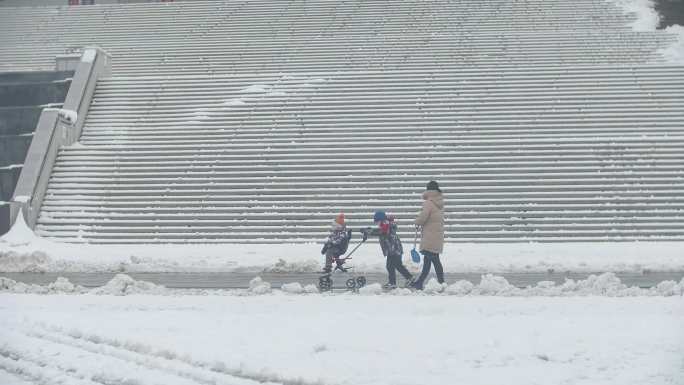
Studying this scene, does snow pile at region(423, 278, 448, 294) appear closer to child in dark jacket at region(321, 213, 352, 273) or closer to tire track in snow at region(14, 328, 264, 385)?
child in dark jacket at region(321, 213, 352, 273)

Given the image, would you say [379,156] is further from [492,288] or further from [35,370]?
[35,370]

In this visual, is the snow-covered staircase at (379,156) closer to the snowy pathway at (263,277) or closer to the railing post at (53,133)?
the railing post at (53,133)

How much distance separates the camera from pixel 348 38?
2806 cm

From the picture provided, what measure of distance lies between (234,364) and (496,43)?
Answer: 20819mm

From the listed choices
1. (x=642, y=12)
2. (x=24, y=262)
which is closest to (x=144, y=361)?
(x=24, y=262)

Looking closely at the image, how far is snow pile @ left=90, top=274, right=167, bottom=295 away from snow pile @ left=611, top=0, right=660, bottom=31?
20.1 m

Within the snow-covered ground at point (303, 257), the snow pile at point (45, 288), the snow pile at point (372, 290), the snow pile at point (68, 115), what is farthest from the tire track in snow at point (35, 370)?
the snow pile at point (68, 115)

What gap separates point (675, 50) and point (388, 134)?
9.44 meters

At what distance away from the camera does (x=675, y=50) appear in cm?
2492

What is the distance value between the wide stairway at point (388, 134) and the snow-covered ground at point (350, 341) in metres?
8.05

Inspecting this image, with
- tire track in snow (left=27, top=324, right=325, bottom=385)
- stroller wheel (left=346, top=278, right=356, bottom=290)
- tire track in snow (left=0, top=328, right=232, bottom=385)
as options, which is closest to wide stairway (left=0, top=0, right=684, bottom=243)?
stroller wheel (left=346, top=278, right=356, bottom=290)

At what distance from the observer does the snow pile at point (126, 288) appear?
11500 mm

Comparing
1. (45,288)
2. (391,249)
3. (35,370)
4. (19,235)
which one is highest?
(19,235)

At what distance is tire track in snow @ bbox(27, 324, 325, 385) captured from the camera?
6969 millimetres
